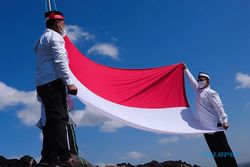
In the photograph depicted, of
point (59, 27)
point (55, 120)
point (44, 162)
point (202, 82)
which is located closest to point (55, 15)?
point (59, 27)

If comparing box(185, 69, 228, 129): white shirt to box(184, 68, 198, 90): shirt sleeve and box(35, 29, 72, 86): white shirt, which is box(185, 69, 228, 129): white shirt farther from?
box(35, 29, 72, 86): white shirt

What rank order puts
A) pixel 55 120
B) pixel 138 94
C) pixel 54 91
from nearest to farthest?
pixel 55 120 < pixel 54 91 < pixel 138 94

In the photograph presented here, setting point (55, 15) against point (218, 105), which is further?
point (218, 105)

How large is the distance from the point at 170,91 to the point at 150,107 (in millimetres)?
722

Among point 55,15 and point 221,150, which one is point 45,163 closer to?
point 55,15

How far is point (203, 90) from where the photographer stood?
7598mm

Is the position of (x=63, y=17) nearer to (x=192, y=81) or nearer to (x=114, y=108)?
(x=114, y=108)

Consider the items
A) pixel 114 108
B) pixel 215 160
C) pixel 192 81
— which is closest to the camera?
pixel 215 160

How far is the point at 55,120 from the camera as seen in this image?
443 centimetres

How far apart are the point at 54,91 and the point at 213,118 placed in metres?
3.89

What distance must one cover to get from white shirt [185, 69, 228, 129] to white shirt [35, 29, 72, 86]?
3.69m

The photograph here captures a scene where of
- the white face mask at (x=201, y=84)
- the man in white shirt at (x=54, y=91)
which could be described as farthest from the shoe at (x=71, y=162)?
the white face mask at (x=201, y=84)

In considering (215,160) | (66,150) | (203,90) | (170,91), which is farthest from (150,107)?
(66,150)

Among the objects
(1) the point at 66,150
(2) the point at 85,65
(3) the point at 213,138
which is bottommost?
(1) the point at 66,150
